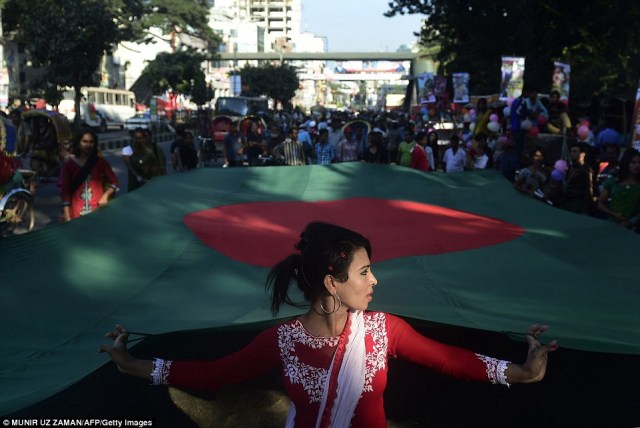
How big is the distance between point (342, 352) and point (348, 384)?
0.11 metres

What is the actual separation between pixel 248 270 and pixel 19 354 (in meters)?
1.69

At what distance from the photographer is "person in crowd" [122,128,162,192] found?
1032 cm

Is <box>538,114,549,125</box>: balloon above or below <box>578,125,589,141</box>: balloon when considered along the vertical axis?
above

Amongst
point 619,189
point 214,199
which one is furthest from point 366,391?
point 619,189

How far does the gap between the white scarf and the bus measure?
163 ft

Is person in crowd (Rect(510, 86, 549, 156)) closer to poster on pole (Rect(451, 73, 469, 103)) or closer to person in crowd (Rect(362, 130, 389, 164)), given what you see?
person in crowd (Rect(362, 130, 389, 164))

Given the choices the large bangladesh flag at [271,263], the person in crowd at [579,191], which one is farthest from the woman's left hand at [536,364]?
the person in crowd at [579,191]

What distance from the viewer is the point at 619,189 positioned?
853 cm

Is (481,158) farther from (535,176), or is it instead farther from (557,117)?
(557,117)

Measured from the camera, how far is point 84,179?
835cm

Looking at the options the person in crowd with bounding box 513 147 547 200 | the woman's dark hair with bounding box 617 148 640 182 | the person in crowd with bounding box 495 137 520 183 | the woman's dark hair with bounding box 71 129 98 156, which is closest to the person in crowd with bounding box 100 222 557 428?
the woman's dark hair with bounding box 71 129 98 156

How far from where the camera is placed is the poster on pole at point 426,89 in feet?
108

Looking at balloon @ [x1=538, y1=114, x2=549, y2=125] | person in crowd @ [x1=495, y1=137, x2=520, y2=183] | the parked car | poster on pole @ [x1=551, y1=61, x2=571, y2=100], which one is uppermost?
poster on pole @ [x1=551, y1=61, x2=571, y2=100]

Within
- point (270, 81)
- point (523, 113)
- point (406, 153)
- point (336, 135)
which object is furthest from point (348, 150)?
point (270, 81)
